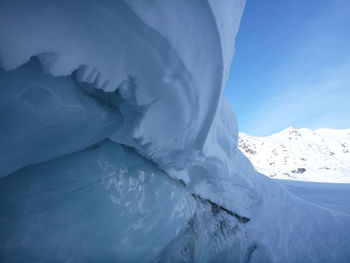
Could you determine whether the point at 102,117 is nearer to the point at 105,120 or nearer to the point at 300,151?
the point at 105,120

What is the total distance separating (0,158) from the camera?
1.30 metres

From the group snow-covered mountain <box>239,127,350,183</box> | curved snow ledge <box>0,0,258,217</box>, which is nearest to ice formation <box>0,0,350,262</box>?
curved snow ledge <box>0,0,258,217</box>

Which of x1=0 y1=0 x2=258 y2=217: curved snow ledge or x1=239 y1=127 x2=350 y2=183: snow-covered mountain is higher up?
x1=239 y1=127 x2=350 y2=183: snow-covered mountain

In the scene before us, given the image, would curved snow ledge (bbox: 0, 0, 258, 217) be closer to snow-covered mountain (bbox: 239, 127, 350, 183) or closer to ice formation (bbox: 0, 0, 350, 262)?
ice formation (bbox: 0, 0, 350, 262)

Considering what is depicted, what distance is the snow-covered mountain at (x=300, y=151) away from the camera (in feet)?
59.5

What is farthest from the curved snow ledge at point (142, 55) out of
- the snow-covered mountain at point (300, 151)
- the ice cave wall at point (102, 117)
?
the snow-covered mountain at point (300, 151)

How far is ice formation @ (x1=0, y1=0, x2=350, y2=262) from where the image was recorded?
3.49ft

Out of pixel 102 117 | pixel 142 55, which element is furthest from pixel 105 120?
pixel 142 55

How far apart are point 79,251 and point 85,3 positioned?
147cm

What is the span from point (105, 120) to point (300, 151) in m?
24.0

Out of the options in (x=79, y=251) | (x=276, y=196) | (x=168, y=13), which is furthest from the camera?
(x=276, y=196)

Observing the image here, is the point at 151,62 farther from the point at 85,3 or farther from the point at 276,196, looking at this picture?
the point at 276,196

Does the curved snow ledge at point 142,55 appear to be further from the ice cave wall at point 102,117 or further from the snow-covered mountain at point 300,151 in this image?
the snow-covered mountain at point 300,151

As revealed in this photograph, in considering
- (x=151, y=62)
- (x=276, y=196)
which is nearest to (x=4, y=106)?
(x=151, y=62)
